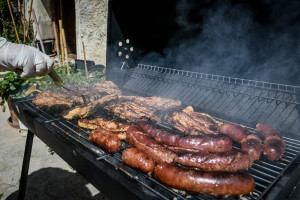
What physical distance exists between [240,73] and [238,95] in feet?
2.07

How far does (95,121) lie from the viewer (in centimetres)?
276

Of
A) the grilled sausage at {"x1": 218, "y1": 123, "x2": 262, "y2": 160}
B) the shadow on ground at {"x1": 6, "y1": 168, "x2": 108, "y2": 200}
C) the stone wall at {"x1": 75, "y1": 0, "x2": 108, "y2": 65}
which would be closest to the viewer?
the grilled sausage at {"x1": 218, "y1": 123, "x2": 262, "y2": 160}

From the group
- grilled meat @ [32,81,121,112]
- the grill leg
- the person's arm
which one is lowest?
the grill leg

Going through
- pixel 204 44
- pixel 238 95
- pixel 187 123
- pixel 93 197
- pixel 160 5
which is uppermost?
pixel 160 5

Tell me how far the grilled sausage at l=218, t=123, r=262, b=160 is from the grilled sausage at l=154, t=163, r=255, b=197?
52cm

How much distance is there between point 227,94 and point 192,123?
1.33 m

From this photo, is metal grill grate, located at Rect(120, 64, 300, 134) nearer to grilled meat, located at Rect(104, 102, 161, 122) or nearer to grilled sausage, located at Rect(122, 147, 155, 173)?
grilled meat, located at Rect(104, 102, 161, 122)

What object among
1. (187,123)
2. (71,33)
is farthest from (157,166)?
(71,33)


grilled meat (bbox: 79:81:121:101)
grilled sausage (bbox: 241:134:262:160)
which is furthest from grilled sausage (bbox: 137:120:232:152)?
grilled meat (bbox: 79:81:121:101)

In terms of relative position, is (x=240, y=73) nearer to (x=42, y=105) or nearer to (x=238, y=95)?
(x=238, y=95)

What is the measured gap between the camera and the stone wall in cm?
686

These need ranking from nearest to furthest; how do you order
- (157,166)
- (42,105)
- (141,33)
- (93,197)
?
(157,166) → (42,105) → (93,197) → (141,33)

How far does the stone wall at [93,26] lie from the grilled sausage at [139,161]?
606 centimetres

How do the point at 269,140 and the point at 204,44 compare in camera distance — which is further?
the point at 204,44
